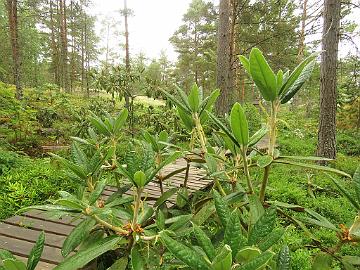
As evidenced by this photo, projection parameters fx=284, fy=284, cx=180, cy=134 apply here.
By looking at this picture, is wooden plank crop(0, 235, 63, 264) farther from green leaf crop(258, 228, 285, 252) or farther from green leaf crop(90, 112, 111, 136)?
green leaf crop(258, 228, 285, 252)

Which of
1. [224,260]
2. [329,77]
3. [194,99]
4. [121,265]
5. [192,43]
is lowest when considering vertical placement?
[121,265]

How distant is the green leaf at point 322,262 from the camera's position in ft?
2.61

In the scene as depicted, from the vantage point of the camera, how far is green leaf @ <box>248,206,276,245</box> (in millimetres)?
628

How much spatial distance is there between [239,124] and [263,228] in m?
0.29

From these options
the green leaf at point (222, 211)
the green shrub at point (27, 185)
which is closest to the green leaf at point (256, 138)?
the green leaf at point (222, 211)

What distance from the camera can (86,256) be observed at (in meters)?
0.74

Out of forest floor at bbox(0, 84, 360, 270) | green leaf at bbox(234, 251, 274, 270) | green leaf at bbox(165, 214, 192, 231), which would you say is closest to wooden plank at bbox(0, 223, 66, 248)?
forest floor at bbox(0, 84, 360, 270)

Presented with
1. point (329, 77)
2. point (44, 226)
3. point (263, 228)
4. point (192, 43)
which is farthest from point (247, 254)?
point (192, 43)

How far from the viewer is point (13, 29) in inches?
410

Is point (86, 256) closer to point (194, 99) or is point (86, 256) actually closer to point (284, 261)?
point (284, 261)

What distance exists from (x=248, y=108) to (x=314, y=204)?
5.98 m

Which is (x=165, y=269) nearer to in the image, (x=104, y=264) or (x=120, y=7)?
(x=104, y=264)

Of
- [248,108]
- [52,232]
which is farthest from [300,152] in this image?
[52,232]

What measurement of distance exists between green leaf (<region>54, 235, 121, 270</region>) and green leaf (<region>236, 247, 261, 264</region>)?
0.38m
